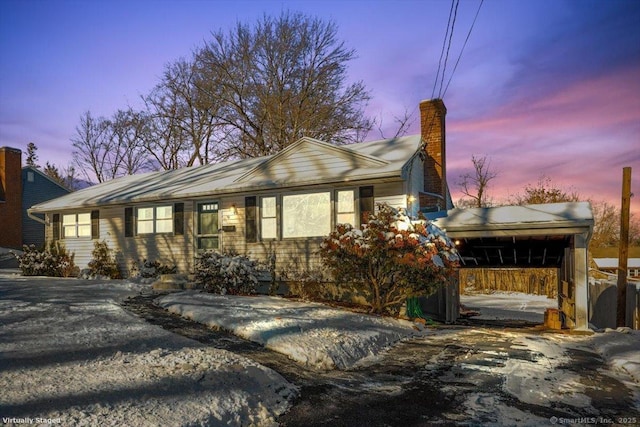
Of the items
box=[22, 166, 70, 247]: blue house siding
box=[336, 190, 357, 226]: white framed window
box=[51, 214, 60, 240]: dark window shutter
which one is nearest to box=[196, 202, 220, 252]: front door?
box=[336, 190, 357, 226]: white framed window

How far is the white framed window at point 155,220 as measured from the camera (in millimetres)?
15125

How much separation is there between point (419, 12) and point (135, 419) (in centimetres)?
1001

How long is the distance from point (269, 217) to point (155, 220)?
5.02 meters

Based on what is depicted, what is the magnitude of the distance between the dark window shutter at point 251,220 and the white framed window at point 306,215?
0.99m

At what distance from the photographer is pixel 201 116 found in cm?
3106

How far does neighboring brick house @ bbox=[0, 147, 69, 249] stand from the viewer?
24.6 meters

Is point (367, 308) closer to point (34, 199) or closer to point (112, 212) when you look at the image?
point (112, 212)

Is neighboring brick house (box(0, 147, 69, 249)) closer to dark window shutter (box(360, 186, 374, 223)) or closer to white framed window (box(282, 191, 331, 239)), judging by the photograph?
white framed window (box(282, 191, 331, 239))

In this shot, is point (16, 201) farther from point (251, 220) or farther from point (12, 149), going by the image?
point (251, 220)

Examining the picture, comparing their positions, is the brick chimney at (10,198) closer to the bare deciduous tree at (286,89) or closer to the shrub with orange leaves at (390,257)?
the bare deciduous tree at (286,89)

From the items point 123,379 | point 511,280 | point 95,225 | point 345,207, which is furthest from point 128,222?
point 511,280

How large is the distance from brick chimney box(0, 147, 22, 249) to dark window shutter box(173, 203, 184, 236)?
1628 cm

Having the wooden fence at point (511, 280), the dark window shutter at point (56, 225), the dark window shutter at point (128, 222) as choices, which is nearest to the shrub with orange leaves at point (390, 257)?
the dark window shutter at point (128, 222)

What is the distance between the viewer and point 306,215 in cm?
1252
